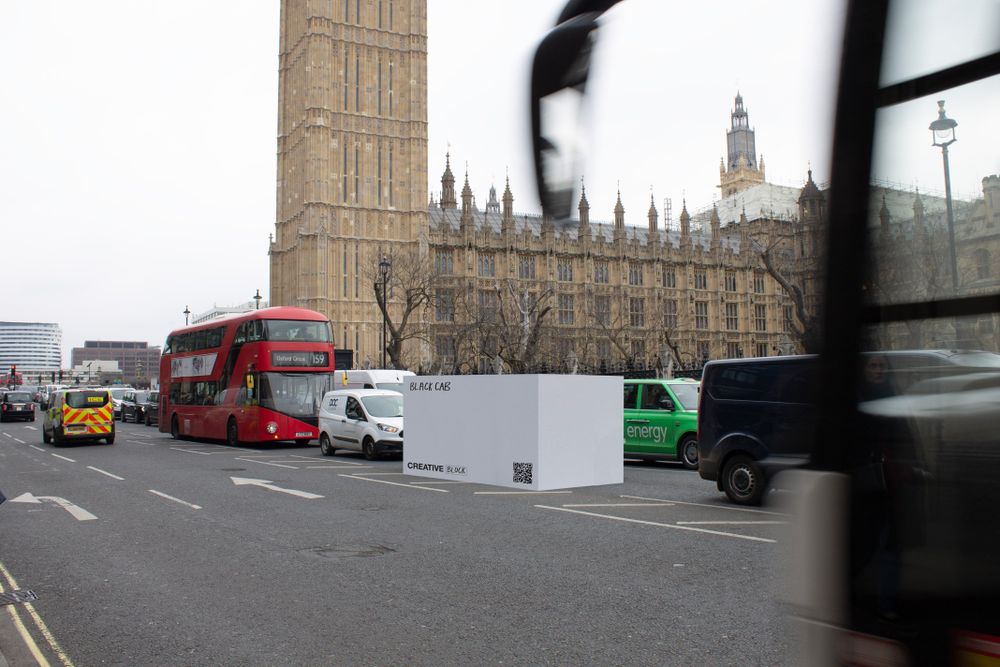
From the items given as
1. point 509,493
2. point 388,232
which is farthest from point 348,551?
point 388,232

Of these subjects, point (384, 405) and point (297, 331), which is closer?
point (384, 405)

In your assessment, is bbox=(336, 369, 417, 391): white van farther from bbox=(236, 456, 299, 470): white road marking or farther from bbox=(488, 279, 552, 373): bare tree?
bbox=(236, 456, 299, 470): white road marking

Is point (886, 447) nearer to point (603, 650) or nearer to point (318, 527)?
point (603, 650)

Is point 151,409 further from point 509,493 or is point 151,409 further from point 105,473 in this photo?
point 509,493

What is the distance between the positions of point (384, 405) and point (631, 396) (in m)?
Result: 6.02

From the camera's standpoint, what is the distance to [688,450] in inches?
627

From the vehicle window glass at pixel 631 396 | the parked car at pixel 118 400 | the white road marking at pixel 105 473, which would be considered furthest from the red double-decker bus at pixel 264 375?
the parked car at pixel 118 400

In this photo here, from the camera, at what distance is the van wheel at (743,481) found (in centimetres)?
1048

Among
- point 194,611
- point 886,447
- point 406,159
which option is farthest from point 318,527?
point 406,159

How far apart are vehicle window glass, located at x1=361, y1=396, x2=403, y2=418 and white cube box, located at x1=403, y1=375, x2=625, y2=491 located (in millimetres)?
4591

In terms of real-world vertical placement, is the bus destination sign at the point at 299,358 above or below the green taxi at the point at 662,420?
above

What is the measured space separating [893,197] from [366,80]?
65.3 metres

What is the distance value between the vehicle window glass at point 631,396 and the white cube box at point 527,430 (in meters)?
3.26

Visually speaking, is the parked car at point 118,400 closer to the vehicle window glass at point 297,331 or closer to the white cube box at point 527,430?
the vehicle window glass at point 297,331
